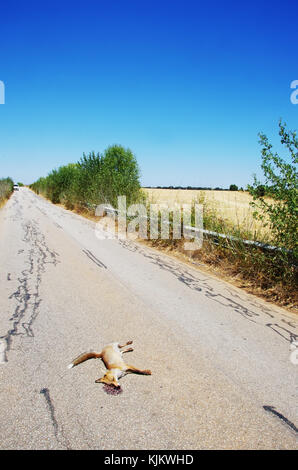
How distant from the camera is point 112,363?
290cm

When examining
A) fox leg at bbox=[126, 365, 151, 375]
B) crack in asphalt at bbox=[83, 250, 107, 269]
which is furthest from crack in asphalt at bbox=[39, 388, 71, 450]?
crack in asphalt at bbox=[83, 250, 107, 269]

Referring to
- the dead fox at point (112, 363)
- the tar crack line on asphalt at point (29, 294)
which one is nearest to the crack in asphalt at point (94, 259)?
the tar crack line on asphalt at point (29, 294)

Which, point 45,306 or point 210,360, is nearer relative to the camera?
point 210,360

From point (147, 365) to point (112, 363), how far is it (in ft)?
1.20

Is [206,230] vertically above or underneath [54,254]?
above

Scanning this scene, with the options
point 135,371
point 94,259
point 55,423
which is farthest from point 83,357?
point 94,259

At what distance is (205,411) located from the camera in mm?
2385

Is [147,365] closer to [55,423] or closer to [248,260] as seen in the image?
[55,423]

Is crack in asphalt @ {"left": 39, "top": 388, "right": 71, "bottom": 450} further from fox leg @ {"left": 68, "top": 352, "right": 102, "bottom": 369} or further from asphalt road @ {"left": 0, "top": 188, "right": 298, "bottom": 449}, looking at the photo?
fox leg @ {"left": 68, "top": 352, "right": 102, "bottom": 369}
